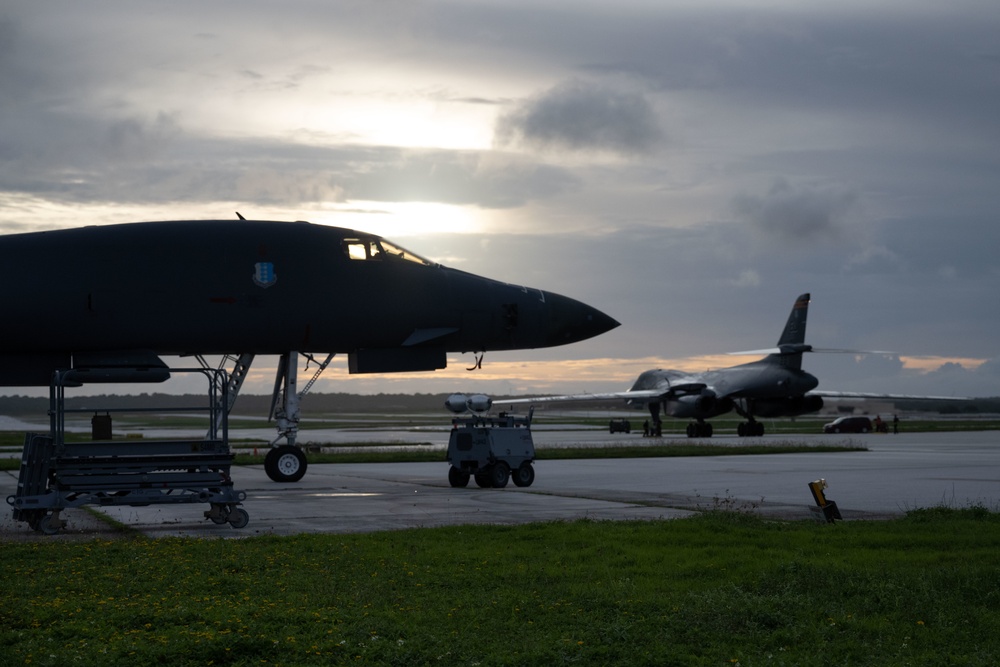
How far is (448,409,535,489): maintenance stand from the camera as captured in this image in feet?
65.9

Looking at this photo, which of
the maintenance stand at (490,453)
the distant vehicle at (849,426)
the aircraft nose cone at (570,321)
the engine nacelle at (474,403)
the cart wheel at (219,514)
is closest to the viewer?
the cart wheel at (219,514)

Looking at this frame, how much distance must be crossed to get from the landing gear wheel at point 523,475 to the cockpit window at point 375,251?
4.63 m

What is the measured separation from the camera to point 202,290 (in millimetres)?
19219

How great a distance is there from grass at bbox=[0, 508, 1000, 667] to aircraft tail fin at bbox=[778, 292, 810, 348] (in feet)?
145

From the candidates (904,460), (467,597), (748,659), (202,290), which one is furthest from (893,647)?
(904,460)

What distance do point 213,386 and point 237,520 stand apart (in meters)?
2.33

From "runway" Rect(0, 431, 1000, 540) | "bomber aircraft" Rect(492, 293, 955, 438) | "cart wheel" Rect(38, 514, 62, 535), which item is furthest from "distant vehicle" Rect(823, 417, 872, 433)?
"cart wheel" Rect(38, 514, 62, 535)

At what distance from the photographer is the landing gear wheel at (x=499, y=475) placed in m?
20.2

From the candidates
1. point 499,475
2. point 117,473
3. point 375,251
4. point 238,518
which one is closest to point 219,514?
point 238,518

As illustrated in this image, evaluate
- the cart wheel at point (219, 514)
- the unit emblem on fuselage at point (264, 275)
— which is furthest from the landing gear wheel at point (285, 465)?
the cart wheel at point (219, 514)

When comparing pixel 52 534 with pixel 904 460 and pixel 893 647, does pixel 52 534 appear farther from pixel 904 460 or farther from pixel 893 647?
pixel 904 460

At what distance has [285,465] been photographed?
2055cm

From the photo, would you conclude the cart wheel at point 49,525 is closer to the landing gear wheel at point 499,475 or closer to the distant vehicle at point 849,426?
the landing gear wheel at point 499,475

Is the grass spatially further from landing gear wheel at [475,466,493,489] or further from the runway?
landing gear wheel at [475,466,493,489]
